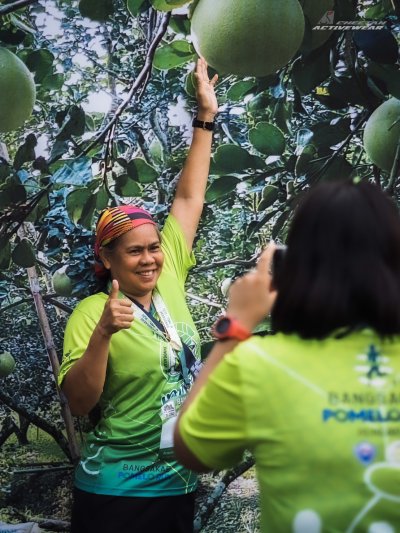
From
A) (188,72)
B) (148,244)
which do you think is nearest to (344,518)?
(148,244)

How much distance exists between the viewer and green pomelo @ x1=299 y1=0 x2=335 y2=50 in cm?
217

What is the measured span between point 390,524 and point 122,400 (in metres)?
0.90

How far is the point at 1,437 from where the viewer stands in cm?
230

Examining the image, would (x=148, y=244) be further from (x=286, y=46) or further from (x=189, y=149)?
(x=286, y=46)

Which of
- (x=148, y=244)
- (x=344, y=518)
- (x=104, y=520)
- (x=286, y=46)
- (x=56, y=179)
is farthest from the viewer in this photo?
(x=56, y=179)

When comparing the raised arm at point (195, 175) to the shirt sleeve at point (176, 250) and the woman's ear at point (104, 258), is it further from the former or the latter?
the woman's ear at point (104, 258)

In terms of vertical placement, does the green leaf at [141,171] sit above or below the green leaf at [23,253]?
above

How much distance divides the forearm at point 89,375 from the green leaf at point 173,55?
3.11ft

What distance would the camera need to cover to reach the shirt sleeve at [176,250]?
6.74 feet

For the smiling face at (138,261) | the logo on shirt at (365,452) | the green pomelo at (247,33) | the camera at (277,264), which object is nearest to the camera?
the logo on shirt at (365,452)

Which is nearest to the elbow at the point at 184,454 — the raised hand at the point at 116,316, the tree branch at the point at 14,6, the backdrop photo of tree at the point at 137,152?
the raised hand at the point at 116,316

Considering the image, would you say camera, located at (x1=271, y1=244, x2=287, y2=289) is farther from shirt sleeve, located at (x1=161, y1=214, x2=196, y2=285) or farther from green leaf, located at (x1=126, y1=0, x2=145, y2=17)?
green leaf, located at (x1=126, y1=0, x2=145, y2=17)

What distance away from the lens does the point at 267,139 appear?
2334 millimetres

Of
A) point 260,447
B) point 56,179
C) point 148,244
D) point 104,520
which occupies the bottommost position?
point 104,520
